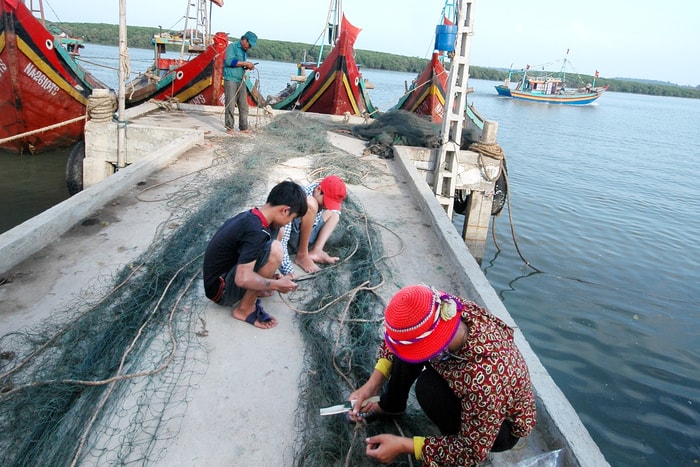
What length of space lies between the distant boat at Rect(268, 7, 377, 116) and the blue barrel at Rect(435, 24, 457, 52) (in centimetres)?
578

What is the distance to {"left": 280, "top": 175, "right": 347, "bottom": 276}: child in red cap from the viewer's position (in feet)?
13.0

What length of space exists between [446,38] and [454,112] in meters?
1.24

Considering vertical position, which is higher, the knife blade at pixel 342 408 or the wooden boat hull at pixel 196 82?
the wooden boat hull at pixel 196 82

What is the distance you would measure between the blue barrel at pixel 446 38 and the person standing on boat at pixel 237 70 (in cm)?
313

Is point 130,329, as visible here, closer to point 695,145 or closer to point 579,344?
point 579,344

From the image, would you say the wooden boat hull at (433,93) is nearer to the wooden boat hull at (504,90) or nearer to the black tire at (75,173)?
the black tire at (75,173)

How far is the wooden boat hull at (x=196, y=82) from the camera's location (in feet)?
39.4

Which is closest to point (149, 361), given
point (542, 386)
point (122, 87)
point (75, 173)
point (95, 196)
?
point (542, 386)

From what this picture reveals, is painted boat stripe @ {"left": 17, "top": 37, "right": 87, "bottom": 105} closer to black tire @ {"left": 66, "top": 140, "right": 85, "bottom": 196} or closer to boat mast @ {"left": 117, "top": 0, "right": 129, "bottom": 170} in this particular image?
black tire @ {"left": 66, "top": 140, "right": 85, "bottom": 196}

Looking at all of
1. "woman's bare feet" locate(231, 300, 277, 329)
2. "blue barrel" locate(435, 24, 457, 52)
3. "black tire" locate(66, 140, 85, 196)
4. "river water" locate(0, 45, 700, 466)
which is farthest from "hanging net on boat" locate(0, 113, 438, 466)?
"black tire" locate(66, 140, 85, 196)

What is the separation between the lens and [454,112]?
7.88 meters

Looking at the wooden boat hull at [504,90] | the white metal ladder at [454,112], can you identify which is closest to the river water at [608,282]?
the white metal ladder at [454,112]

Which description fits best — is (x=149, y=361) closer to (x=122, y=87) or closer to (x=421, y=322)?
(x=421, y=322)

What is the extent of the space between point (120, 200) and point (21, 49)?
7.66 metres
